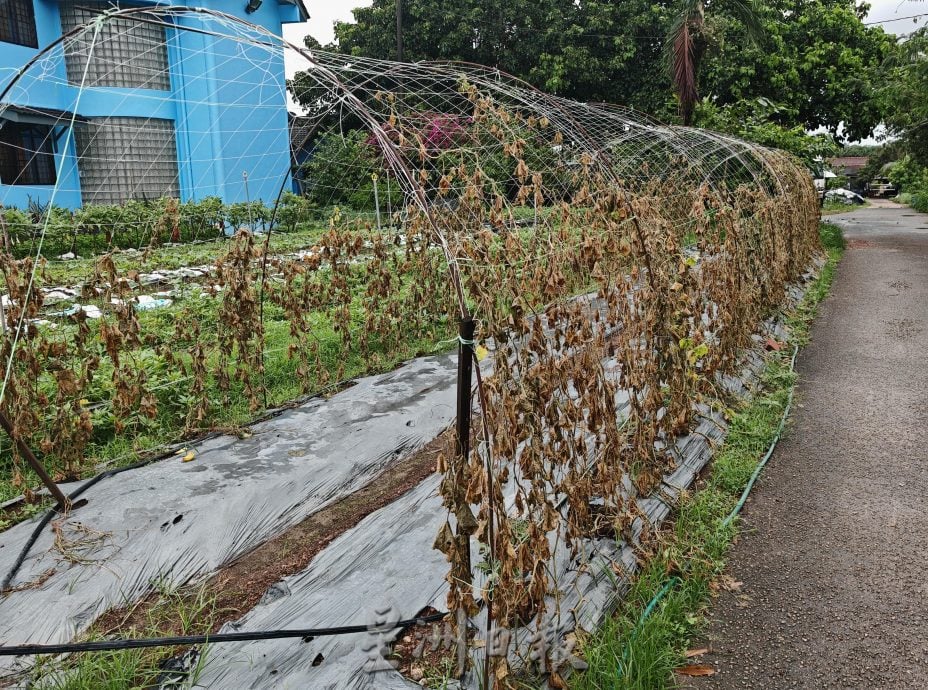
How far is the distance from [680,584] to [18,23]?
16.9m

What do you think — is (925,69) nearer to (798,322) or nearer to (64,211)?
(798,322)

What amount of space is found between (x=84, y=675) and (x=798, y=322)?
280 inches

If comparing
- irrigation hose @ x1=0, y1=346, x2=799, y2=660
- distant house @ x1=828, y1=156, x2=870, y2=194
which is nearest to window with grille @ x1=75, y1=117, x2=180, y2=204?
irrigation hose @ x1=0, y1=346, x2=799, y2=660

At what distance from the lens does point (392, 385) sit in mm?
5086

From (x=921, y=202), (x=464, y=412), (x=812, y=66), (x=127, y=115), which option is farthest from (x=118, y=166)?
(x=921, y=202)

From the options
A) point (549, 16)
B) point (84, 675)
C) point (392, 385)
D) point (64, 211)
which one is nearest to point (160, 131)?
point (64, 211)

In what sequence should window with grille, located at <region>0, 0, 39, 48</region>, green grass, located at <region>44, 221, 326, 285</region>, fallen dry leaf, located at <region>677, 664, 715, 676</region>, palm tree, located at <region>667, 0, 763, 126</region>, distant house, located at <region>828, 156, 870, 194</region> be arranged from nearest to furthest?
fallen dry leaf, located at <region>677, 664, 715, 676</region> < green grass, located at <region>44, 221, 326, 285</region> < palm tree, located at <region>667, 0, 763, 126</region> < window with grille, located at <region>0, 0, 39, 48</region> < distant house, located at <region>828, 156, 870, 194</region>

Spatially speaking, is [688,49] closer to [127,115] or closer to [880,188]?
[127,115]

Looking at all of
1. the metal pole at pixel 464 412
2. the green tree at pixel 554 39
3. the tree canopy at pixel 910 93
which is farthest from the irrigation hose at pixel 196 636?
the green tree at pixel 554 39

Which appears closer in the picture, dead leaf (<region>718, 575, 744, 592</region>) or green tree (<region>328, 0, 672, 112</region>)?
dead leaf (<region>718, 575, 744, 592</region>)

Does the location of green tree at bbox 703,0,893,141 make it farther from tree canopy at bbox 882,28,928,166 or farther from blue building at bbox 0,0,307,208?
blue building at bbox 0,0,307,208

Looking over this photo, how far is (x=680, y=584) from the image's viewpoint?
297cm

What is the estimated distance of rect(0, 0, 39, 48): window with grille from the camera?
1397cm

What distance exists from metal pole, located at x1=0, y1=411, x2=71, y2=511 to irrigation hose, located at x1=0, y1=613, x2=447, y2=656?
42.7 inches
